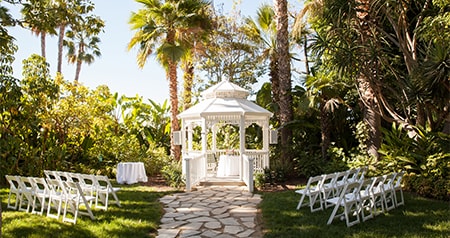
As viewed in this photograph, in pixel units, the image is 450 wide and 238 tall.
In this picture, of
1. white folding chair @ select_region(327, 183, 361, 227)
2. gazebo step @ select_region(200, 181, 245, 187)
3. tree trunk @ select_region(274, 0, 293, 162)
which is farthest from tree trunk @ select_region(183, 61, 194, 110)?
white folding chair @ select_region(327, 183, 361, 227)

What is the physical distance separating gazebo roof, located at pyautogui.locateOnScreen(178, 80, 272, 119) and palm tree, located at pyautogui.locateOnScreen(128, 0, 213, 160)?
230cm

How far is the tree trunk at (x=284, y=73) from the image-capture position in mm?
14031

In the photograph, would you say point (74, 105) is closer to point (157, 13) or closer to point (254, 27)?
point (157, 13)

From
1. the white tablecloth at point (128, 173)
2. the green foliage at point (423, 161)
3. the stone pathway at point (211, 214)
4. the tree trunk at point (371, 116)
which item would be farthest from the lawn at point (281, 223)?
the white tablecloth at point (128, 173)

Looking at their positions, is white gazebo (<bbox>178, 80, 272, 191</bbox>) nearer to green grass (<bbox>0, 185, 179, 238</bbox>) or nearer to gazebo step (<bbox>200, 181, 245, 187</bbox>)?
gazebo step (<bbox>200, 181, 245, 187</bbox>)

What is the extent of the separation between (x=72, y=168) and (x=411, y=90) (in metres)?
11.0

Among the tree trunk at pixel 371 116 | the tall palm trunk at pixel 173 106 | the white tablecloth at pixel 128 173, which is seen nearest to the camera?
the tree trunk at pixel 371 116

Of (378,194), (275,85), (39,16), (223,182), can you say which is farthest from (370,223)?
(275,85)

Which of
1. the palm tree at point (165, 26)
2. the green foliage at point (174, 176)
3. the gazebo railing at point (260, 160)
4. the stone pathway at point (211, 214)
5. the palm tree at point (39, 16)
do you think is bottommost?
the stone pathway at point (211, 214)

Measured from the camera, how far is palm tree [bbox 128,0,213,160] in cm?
1457

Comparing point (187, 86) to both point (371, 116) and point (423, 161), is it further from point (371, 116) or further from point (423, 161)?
point (423, 161)

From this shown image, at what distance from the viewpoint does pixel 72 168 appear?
14008mm

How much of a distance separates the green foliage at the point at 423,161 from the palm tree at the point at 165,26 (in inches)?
307

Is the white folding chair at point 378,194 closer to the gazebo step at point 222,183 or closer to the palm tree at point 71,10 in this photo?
the gazebo step at point 222,183
